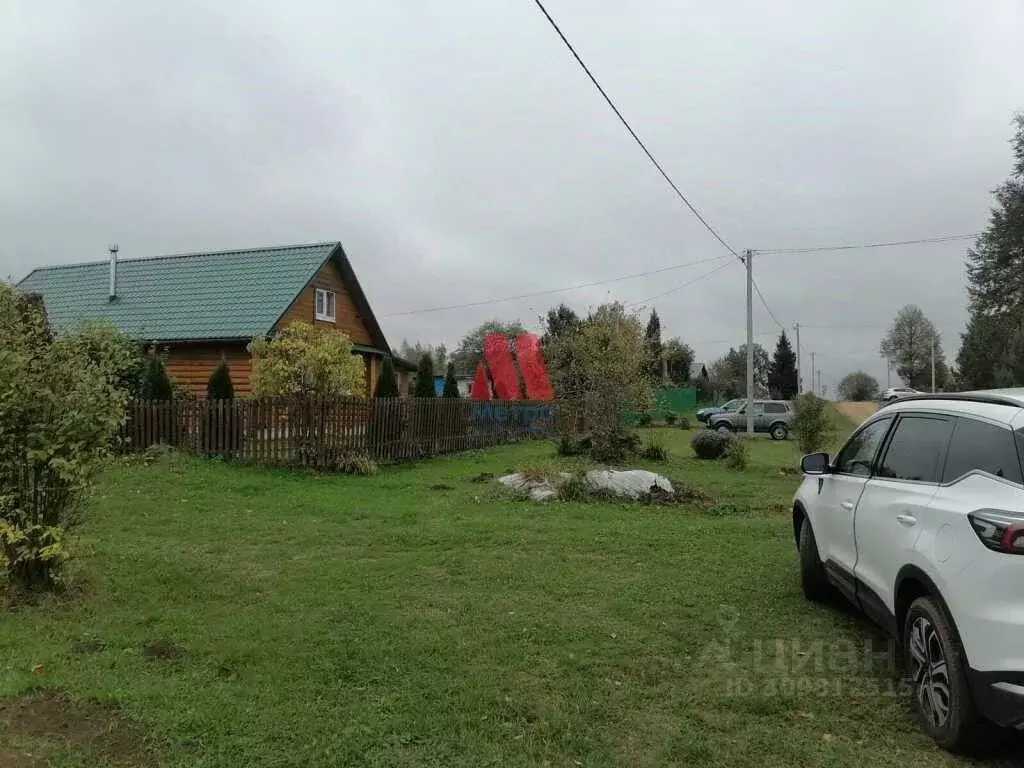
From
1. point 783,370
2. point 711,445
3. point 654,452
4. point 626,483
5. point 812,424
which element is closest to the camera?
point 626,483

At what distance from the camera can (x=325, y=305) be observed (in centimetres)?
2359

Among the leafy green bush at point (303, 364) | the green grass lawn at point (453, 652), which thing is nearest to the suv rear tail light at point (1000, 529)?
the green grass lawn at point (453, 652)

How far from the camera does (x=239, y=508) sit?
981 centimetres

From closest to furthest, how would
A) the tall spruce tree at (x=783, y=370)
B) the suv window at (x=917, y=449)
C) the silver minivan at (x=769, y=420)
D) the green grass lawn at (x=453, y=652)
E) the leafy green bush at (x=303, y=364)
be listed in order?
the green grass lawn at (x=453, y=652) < the suv window at (x=917, y=449) < the leafy green bush at (x=303, y=364) < the silver minivan at (x=769, y=420) < the tall spruce tree at (x=783, y=370)

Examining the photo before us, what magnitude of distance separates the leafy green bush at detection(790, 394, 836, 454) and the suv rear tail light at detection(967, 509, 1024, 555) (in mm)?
14067

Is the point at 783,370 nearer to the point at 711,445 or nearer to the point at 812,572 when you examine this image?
the point at 711,445

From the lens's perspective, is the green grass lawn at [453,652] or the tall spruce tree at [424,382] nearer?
the green grass lawn at [453,652]

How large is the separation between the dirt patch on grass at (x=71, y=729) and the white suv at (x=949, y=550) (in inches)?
137

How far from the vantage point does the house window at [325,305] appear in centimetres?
2314

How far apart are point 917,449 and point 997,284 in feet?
175

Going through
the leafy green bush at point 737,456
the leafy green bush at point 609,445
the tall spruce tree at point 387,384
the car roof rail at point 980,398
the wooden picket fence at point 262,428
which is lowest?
the leafy green bush at point 737,456

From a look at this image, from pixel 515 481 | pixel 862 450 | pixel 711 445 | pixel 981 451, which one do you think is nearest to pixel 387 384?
pixel 711 445

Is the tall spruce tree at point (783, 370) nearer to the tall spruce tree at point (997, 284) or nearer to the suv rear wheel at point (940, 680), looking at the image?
the tall spruce tree at point (997, 284)

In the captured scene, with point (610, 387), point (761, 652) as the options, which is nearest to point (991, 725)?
point (761, 652)
